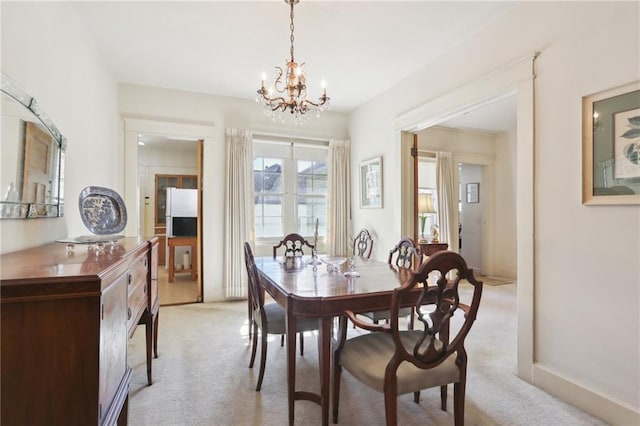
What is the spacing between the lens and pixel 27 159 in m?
1.65

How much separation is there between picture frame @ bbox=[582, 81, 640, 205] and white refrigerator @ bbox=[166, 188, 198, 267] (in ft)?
17.7

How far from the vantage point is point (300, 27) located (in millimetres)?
2668

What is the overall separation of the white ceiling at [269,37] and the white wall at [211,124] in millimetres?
272

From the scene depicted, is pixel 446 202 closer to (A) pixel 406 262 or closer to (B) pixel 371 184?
(B) pixel 371 184

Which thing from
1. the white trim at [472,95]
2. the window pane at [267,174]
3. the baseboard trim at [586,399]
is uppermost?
the white trim at [472,95]

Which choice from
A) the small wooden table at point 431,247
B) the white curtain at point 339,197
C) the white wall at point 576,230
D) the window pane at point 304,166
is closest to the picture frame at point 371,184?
the white curtain at point 339,197

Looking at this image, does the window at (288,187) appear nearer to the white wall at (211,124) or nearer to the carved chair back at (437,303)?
the white wall at (211,124)

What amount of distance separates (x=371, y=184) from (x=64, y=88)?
11.3 ft

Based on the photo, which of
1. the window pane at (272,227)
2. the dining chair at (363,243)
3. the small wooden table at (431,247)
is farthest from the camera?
the window pane at (272,227)

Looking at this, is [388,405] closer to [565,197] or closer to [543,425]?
[543,425]

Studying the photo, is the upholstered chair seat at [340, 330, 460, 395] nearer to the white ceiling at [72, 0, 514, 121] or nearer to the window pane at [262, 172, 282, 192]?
the white ceiling at [72, 0, 514, 121]

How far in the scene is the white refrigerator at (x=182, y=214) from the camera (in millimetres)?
5703

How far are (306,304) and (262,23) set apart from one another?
2324 mm

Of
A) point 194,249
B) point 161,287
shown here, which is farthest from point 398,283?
point 194,249
